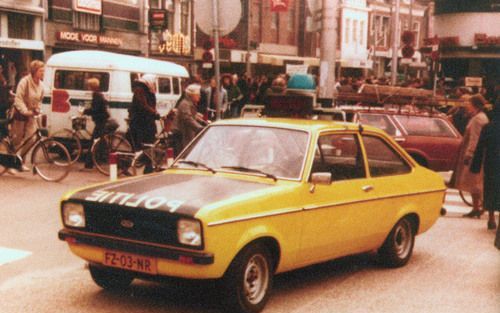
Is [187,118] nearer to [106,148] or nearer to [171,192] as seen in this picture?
[106,148]

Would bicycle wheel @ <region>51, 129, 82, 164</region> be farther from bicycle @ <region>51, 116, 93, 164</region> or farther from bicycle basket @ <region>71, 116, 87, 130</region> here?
bicycle basket @ <region>71, 116, 87, 130</region>

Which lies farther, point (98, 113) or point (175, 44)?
point (175, 44)

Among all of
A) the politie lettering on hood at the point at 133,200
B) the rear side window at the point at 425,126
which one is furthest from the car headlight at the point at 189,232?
the rear side window at the point at 425,126

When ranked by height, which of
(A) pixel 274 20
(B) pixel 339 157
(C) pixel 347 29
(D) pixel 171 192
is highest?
(A) pixel 274 20

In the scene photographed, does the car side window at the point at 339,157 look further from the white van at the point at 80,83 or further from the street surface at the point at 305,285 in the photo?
the white van at the point at 80,83

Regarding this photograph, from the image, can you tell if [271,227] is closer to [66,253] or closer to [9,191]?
[66,253]

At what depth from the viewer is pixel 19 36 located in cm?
2978

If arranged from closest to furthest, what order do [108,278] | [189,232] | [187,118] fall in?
[189,232] → [108,278] → [187,118]

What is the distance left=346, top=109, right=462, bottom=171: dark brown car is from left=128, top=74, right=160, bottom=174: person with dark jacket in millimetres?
3797

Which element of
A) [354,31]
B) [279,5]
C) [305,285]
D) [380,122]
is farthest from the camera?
[354,31]

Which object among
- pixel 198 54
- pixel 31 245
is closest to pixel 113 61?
pixel 31 245

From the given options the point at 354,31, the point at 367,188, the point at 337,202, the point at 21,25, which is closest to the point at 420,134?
the point at 367,188

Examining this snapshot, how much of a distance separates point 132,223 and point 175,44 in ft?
116

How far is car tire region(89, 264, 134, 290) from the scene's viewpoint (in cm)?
679
